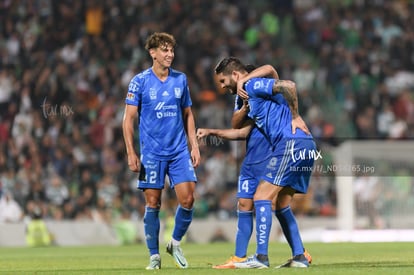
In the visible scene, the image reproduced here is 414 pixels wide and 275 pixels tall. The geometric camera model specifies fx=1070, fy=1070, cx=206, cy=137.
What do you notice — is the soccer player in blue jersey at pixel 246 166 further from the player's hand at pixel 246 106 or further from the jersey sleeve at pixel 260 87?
the jersey sleeve at pixel 260 87

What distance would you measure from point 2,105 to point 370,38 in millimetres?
9320

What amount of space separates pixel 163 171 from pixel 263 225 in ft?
3.69

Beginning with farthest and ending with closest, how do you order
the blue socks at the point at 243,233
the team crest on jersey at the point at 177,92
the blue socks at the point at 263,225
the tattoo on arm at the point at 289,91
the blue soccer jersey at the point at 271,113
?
the team crest on jersey at the point at 177,92
the blue socks at the point at 243,233
the blue soccer jersey at the point at 271,113
the blue socks at the point at 263,225
the tattoo on arm at the point at 289,91

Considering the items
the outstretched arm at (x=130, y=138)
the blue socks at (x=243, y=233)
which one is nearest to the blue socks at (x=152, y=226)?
the outstretched arm at (x=130, y=138)

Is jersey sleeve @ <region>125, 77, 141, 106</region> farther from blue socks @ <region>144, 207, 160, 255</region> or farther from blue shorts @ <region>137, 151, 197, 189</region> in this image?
blue socks @ <region>144, 207, 160, 255</region>

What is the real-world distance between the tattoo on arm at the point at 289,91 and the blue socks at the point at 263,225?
86 cm

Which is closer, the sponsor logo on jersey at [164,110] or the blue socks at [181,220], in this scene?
the sponsor logo on jersey at [164,110]

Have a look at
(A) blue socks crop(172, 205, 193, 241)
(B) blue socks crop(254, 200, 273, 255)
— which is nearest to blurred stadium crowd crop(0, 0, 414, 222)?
(A) blue socks crop(172, 205, 193, 241)

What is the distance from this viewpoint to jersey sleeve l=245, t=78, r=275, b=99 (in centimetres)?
967

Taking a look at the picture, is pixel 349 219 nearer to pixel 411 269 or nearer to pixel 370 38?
pixel 370 38

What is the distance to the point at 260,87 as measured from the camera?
9703 mm

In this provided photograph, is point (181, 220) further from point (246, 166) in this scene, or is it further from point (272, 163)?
point (272, 163)

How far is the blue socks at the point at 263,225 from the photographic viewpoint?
9648mm

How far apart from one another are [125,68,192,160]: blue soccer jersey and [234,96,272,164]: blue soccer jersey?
2.14ft
